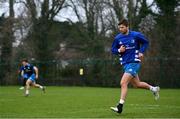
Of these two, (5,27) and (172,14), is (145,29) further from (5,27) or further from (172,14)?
(5,27)

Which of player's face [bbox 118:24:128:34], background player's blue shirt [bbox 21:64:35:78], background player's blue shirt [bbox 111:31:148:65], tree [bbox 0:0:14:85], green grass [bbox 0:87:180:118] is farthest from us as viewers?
tree [bbox 0:0:14:85]

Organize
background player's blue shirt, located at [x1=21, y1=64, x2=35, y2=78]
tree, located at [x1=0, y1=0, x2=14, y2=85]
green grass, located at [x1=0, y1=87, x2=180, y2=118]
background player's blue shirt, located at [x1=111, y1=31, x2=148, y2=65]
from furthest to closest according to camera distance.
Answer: tree, located at [x1=0, y1=0, x2=14, y2=85]
background player's blue shirt, located at [x1=21, y1=64, x2=35, y2=78]
background player's blue shirt, located at [x1=111, y1=31, x2=148, y2=65]
green grass, located at [x1=0, y1=87, x2=180, y2=118]

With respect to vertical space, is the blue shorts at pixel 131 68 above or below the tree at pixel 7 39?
below

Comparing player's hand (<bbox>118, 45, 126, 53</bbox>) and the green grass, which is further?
player's hand (<bbox>118, 45, 126, 53</bbox>)

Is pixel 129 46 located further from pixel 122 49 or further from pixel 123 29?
pixel 123 29

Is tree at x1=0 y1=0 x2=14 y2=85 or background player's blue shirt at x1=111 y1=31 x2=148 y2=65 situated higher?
tree at x1=0 y1=0 x2=14 y2=85

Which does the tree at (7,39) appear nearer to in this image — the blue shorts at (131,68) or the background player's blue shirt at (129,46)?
the background player's blue shirt at (129,46)

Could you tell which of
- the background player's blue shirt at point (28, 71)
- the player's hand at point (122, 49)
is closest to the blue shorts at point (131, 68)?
the player's hand at point (122, 49)

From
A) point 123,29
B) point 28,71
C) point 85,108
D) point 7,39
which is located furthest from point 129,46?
point 7,39

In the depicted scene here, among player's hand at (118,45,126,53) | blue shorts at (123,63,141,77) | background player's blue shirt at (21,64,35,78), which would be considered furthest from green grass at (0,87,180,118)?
background player's blue shirt at (21,64,35,78)

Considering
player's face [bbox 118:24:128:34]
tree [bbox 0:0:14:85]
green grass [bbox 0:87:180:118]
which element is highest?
tree [bbox 0:0:14:85]

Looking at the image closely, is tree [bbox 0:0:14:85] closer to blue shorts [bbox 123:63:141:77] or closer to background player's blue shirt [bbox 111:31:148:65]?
background player's blue shirt [bbox 111:31:148:65]

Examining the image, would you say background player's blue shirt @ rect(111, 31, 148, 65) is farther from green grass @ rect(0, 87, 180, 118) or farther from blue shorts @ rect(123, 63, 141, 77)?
green grass @ rect(0, 87, 180, 118)

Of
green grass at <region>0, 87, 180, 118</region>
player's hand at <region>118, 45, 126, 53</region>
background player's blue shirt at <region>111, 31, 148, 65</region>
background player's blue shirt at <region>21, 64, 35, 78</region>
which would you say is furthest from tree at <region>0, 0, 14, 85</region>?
player's hand at <region>118, 45, 126, 53</region>
